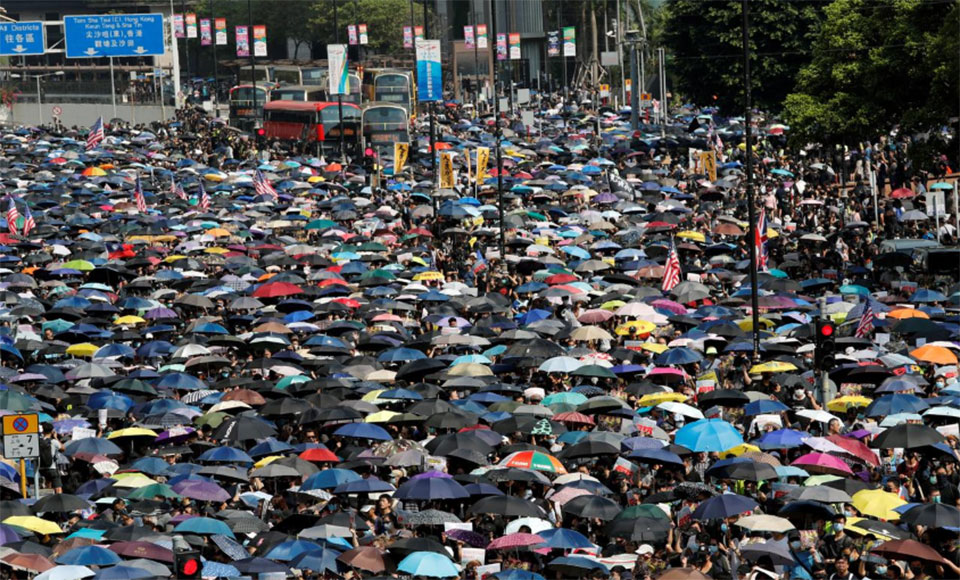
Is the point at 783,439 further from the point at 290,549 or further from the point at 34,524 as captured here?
the point at 34,524

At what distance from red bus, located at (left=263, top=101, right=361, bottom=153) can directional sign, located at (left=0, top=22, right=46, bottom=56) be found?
15.4 m

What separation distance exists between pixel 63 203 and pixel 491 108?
47577mm

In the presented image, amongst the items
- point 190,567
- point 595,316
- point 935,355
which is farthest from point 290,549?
point 595,316

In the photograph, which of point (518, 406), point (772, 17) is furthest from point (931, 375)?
point (772, 17)

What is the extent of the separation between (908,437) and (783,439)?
1.53 metres

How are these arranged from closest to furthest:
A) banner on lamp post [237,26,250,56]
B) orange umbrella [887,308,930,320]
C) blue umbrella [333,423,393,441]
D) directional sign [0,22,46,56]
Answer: blue umbrella [333,423,393,441] < orange umbrella [887,308,930,320] < directional sign [0,22,46,56] < banner on lamp post [237,26,250,56]

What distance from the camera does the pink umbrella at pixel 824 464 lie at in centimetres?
1983

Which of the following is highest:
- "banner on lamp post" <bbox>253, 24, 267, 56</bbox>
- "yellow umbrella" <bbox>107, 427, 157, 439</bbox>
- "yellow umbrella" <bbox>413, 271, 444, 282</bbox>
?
"banner on lamp post" <bbox>253, 24, 267, 56</bbox>

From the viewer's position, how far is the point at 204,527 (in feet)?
59.3

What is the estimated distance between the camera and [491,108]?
98.0 m

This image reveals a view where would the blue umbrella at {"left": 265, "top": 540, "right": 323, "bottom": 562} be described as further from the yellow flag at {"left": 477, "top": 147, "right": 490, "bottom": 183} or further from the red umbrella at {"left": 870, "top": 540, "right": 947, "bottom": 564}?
the yellow flag at {"left": 477, "top": 147, "right": 490, "bottom": 183}

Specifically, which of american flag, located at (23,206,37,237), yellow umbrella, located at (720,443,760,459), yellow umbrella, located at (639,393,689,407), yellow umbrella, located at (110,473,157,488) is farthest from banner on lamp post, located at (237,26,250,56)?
yellow umbrella, located at (720,443,760,459)

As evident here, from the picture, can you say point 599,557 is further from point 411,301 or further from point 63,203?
point 63,203

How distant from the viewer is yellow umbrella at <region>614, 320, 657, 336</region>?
30.2 meters
